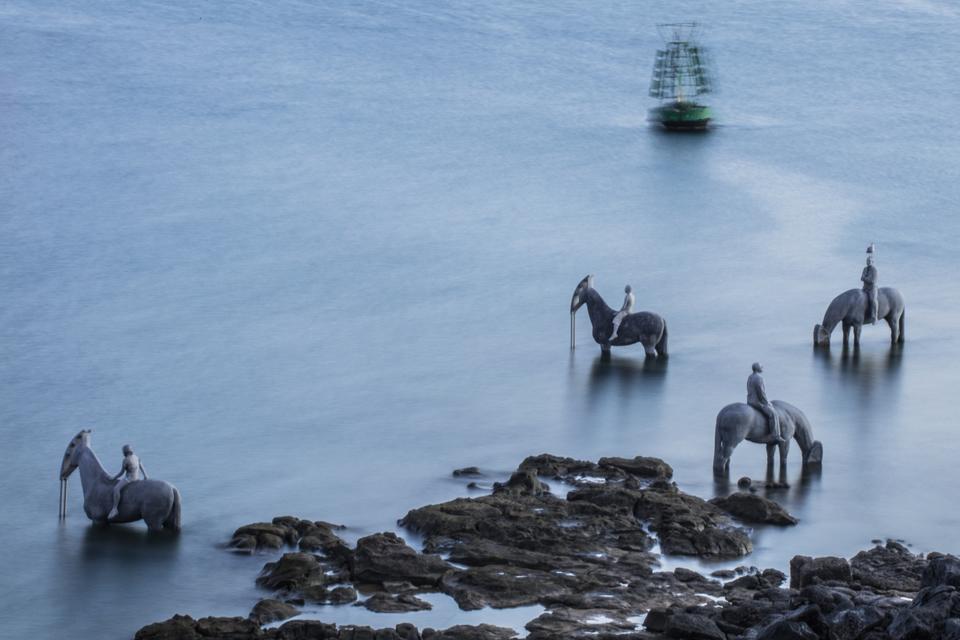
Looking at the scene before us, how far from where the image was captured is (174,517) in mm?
31797

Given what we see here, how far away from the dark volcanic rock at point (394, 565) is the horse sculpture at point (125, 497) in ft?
12.0

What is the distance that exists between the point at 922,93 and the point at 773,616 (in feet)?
226

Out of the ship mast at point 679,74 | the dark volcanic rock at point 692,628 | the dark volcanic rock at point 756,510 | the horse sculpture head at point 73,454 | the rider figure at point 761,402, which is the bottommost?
the dark volcanic rock at point 756,510

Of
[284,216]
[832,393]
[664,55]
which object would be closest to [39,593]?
[832,393]

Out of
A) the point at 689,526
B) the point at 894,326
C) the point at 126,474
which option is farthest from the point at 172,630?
the point at 894,326

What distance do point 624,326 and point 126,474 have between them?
50.8 ft

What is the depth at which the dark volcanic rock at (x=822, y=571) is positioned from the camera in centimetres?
2781

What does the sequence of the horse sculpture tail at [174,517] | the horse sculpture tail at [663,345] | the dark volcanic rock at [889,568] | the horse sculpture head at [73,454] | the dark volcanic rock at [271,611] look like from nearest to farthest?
the dark volcanic rock at [271,611] → the dark volcanic rock at [889,568] → the horse sculpture tail at [174,517] → the horse sculpture head at [73,454] → the horse sculpture tail at [663,345]

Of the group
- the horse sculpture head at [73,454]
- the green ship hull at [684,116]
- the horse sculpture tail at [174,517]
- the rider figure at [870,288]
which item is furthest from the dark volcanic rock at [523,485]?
the green ship hull at [684,116]

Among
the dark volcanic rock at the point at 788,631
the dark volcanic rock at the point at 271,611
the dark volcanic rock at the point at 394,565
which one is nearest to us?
the dark volcanic rock at the point at 788,631

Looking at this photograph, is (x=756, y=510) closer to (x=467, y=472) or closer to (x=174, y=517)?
(x=467, y=472)

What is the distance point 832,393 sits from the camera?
41969 millimetres

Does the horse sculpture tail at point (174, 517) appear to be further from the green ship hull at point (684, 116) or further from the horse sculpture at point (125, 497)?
the green ship hull at point (684, 116)

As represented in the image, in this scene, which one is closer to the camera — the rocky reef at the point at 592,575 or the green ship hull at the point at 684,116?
the rocky reef at the point at 592,575
